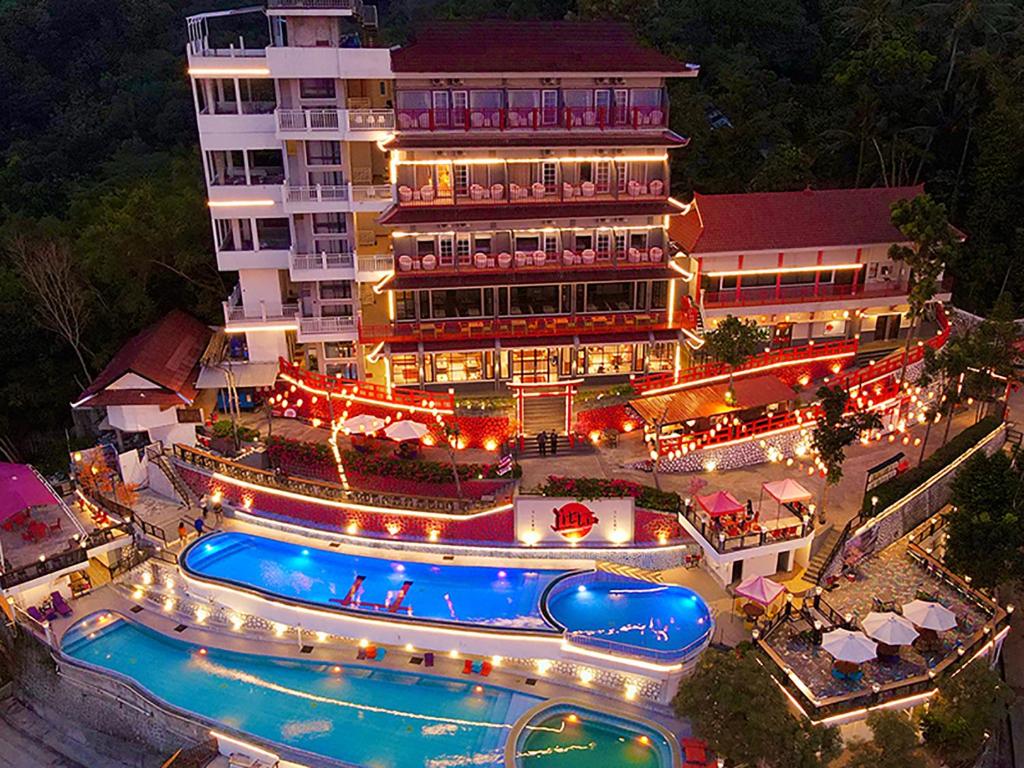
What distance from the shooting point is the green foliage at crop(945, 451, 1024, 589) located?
2928 cm

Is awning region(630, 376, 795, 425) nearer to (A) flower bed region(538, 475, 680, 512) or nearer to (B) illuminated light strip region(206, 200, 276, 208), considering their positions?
(A) flower bed region(538, 475, 680, 512)

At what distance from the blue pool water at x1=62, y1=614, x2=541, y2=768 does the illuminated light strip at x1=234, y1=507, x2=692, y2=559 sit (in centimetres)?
562

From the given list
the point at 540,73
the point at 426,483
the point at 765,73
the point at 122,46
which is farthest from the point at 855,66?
A: the point at 122,46

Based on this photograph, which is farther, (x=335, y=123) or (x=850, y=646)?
(x=335, y=123)

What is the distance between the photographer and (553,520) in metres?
33.5

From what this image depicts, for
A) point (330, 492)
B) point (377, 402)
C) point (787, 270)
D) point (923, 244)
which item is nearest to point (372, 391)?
point (377, 402)

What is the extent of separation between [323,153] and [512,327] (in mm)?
12681

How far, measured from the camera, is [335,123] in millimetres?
40219

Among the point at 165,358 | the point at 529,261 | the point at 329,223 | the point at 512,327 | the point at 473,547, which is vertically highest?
the point at 329,223

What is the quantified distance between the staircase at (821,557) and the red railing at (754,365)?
972 cm

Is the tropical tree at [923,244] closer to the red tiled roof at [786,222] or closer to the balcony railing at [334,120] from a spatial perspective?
the red tiled roof at [786,222]

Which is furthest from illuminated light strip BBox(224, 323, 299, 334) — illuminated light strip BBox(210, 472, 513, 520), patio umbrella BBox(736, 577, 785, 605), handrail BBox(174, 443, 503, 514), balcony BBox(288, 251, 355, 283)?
patio umbrella BBox(736, 577, 785, 605)

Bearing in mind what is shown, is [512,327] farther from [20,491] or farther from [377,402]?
[20,491]

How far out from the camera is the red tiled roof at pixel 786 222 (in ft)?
142
